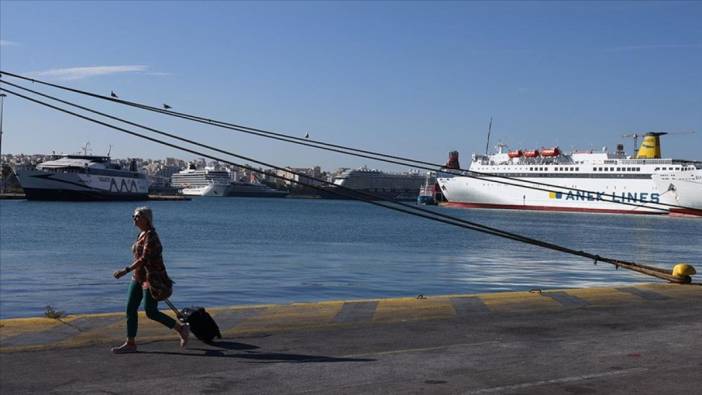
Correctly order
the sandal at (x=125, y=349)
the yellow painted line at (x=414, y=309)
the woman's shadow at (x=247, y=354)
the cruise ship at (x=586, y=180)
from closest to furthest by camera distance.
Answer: the woman's shadow at (x=247, y=354)
the sandal at (x=125, y=349)
the yellow painted line at (x=414, y=309)
the cruise ship at (x=586, y=180)

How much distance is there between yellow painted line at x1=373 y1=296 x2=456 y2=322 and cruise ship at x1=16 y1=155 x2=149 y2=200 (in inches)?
4439

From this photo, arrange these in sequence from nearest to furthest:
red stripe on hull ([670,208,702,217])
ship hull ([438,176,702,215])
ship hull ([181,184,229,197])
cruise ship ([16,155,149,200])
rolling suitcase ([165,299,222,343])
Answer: rolling suitcase ([165,299,222,343])
red stripe on hull ([670,208,702,217])
ship hull ([438,176,702,215])
cruise ship ([16,155,149,200])
ship hull ([181,184,229,197])

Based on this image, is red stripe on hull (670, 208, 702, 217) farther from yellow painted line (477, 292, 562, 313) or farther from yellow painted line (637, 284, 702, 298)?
yellow painted line (477, 292, 562, 313)

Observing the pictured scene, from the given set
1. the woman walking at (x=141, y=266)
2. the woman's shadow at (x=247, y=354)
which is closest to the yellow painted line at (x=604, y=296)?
the woman's shadow at (x=247, y=354)

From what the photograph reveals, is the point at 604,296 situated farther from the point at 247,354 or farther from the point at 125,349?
the point at 125,349

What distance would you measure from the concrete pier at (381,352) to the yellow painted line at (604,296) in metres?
0.54

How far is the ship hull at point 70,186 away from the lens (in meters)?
116

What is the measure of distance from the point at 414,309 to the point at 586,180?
10054 cm

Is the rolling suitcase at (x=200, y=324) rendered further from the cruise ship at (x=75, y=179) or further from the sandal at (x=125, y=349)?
the cruise ship at (x=75, y=179)

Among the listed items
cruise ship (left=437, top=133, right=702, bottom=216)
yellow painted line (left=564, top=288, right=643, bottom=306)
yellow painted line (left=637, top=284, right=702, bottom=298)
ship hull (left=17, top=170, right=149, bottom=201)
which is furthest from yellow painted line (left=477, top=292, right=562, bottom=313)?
ship hull (left=17, top=170, right=149, bottom=201)

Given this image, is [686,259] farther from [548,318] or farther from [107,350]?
[107,350]

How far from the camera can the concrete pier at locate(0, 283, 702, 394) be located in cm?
630

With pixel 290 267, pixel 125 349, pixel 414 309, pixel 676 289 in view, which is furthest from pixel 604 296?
pixel 290 267

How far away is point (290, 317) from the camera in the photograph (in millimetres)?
9570
